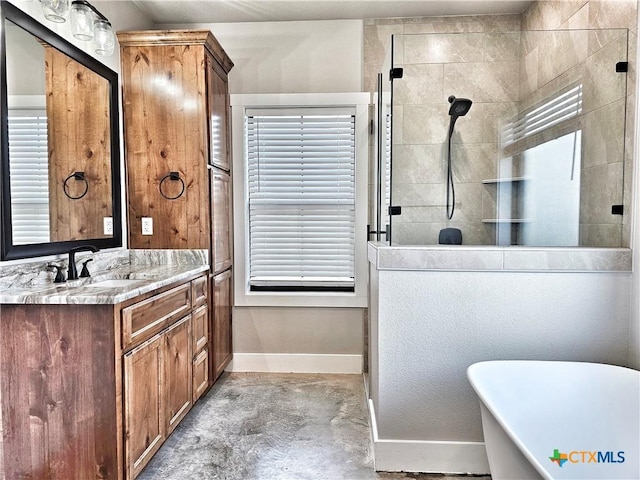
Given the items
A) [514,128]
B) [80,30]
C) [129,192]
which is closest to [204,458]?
[129,192]

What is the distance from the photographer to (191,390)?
264cm

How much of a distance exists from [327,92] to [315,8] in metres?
0.60

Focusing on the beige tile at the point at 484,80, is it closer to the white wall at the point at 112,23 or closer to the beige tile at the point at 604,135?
the beige tile at the point at 604,135

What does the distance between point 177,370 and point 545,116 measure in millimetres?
2538

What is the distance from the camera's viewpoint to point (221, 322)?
3287 millimetres

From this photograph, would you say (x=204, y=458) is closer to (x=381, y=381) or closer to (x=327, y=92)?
(x=381, y=381)

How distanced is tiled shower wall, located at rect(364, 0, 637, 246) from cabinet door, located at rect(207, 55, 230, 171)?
1261 mm

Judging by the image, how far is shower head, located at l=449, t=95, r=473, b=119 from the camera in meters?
2.79

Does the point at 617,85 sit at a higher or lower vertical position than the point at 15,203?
higher

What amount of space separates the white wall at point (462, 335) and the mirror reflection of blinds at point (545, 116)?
92 cm

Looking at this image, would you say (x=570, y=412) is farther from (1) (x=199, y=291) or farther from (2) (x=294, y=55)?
(2) (x=294, y=55)

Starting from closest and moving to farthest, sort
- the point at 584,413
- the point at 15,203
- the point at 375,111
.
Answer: the point at 584,413 < the point at 15,203 < the point at 375,111

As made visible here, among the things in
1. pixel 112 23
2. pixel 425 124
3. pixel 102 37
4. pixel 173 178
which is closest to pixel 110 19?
pixel 112 23

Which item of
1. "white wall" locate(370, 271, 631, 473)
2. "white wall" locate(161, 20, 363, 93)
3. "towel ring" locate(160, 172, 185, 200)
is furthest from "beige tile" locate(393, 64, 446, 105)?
"towel ring" locate(160, 172, 185, 200)
